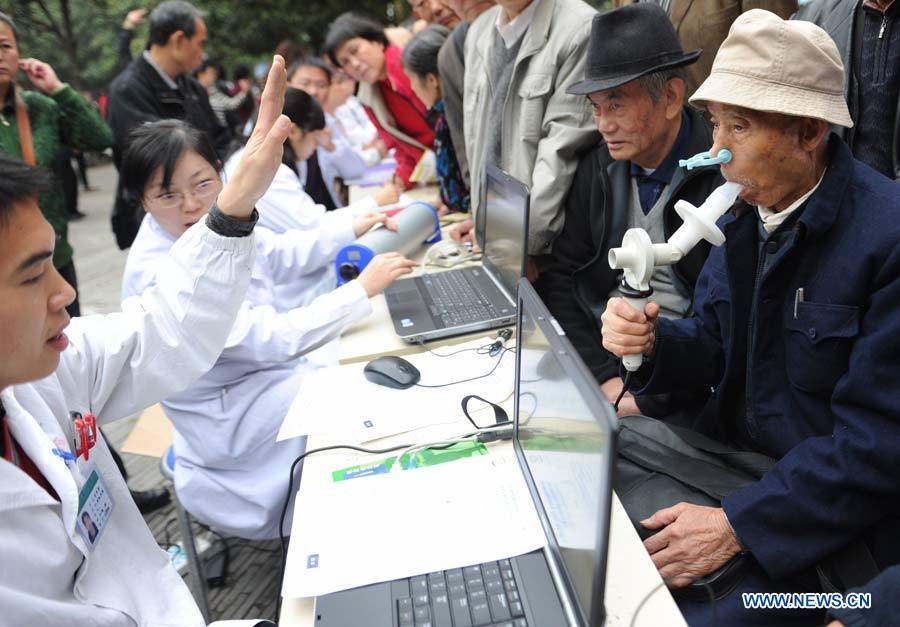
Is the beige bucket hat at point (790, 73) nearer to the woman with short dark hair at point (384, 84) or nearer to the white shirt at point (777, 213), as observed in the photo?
the white shirt at point (777, 213)

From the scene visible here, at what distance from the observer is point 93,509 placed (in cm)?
125

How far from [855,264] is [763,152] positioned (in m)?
0.29

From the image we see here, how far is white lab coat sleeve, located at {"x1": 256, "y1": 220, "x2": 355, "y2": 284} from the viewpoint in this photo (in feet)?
9.40

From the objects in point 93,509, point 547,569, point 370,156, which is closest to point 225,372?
point 93,509

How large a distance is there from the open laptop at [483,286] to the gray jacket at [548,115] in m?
0.17

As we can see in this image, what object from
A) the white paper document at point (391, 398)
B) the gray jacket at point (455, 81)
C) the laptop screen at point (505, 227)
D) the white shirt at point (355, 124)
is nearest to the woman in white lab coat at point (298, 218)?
the gray jacket at point (455, 81)

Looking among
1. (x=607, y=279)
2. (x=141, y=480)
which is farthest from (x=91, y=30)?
(x=607, y=279)

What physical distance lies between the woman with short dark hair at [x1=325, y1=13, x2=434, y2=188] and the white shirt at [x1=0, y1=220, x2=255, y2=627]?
10.2 ft

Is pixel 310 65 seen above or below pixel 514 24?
below

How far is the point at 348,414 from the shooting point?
5.24ft

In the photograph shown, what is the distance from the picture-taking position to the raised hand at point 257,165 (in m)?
1.42

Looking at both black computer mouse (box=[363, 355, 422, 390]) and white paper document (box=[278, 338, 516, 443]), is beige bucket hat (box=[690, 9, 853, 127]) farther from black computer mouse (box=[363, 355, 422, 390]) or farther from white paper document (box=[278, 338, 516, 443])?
black computer mouse (box=[363, 355, 422, 390])

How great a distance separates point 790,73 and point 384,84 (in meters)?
3.52

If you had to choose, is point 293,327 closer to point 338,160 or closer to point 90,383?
point 90,383
